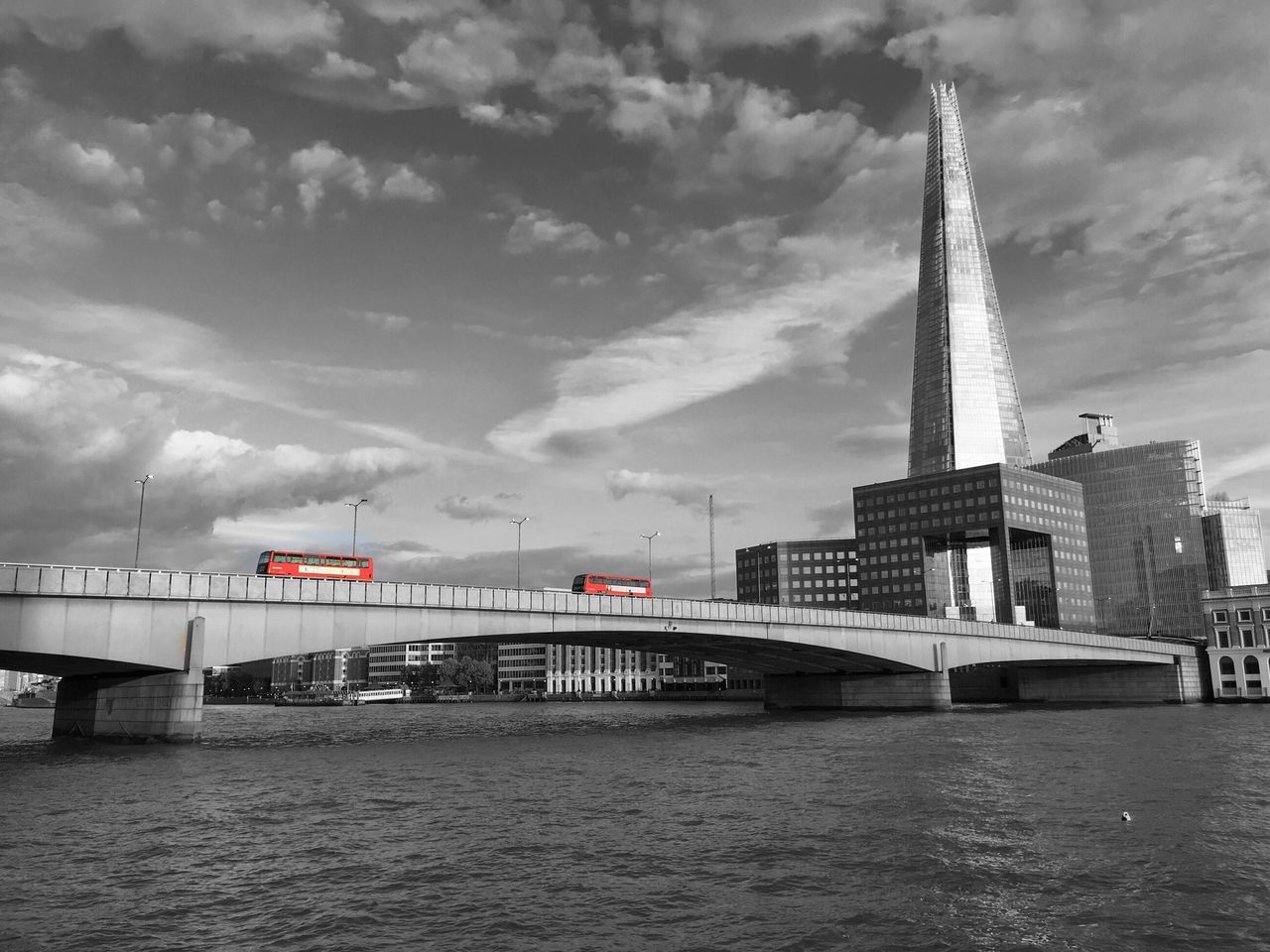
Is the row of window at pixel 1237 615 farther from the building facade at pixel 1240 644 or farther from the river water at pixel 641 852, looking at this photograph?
the river water at pixel 641 852

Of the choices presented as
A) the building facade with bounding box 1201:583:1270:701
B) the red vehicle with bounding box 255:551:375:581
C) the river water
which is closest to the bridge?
the red vehicle with bounding box 255:551:375:581

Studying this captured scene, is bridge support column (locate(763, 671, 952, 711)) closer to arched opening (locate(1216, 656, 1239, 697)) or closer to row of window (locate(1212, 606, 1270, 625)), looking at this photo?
arched opening (locate(1216, 656, 1239, 697))

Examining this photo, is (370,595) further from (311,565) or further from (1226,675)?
(1226,675)

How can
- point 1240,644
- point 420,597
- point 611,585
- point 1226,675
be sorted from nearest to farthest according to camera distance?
point 420,597 < point 611,585 < point 1240,644 < point 1226,675

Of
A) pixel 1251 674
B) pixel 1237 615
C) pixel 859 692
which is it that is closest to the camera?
pixel 859 692

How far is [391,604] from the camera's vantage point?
220 feet

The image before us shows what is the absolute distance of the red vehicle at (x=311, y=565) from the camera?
65812mm

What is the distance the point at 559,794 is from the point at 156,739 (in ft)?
112

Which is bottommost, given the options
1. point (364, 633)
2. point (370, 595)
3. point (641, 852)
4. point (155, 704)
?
point (641, 852)

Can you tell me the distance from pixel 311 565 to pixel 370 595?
16.2 feet

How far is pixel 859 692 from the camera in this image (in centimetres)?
10944

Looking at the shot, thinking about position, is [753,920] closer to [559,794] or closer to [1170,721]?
[559,794]

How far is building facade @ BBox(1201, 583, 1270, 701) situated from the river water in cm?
9551

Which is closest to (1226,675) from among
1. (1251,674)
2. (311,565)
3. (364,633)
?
(1251,674)
